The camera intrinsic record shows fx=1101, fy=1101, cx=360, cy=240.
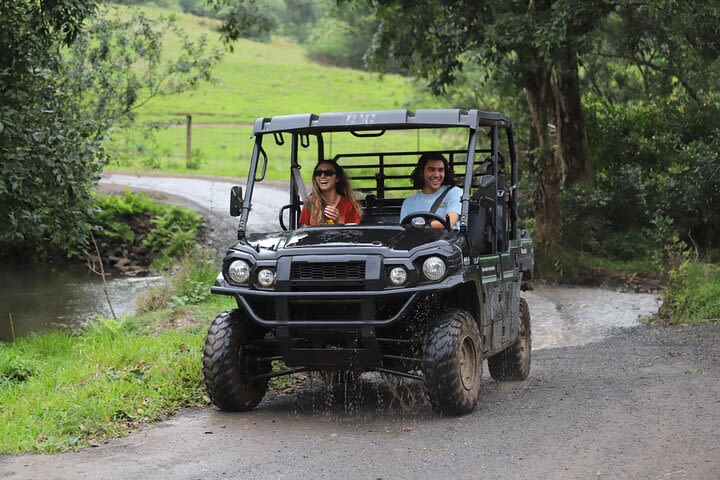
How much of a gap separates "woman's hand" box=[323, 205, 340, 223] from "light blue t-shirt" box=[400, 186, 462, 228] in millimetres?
553

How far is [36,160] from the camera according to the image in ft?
47.2

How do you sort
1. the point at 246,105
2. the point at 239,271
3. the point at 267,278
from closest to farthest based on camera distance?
the point at 267,278, the point at 239,271, the point at 246,105

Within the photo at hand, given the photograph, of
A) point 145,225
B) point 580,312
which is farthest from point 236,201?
point 145,225

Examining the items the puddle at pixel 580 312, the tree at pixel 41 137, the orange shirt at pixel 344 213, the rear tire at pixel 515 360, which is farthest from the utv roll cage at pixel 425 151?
the puddle at pixel 580 312

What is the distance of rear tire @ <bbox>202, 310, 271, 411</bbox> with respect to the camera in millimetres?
8367

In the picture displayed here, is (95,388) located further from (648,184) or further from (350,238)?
(648,184)

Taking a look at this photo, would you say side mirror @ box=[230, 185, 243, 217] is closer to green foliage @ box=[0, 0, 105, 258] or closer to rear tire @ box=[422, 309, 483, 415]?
rear tire @ box=[422, 309, 483, 415]

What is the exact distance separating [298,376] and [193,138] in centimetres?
4179

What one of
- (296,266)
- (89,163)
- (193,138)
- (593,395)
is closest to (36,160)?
(89,163)

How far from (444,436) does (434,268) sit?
1.22m

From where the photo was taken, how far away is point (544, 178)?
20656mm

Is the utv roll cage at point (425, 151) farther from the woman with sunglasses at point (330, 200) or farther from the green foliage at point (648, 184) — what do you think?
the green foliage at point (648, 184)

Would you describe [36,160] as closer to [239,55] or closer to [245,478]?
[245,478]

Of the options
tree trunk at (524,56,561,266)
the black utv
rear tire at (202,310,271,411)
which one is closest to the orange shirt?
the black utv
